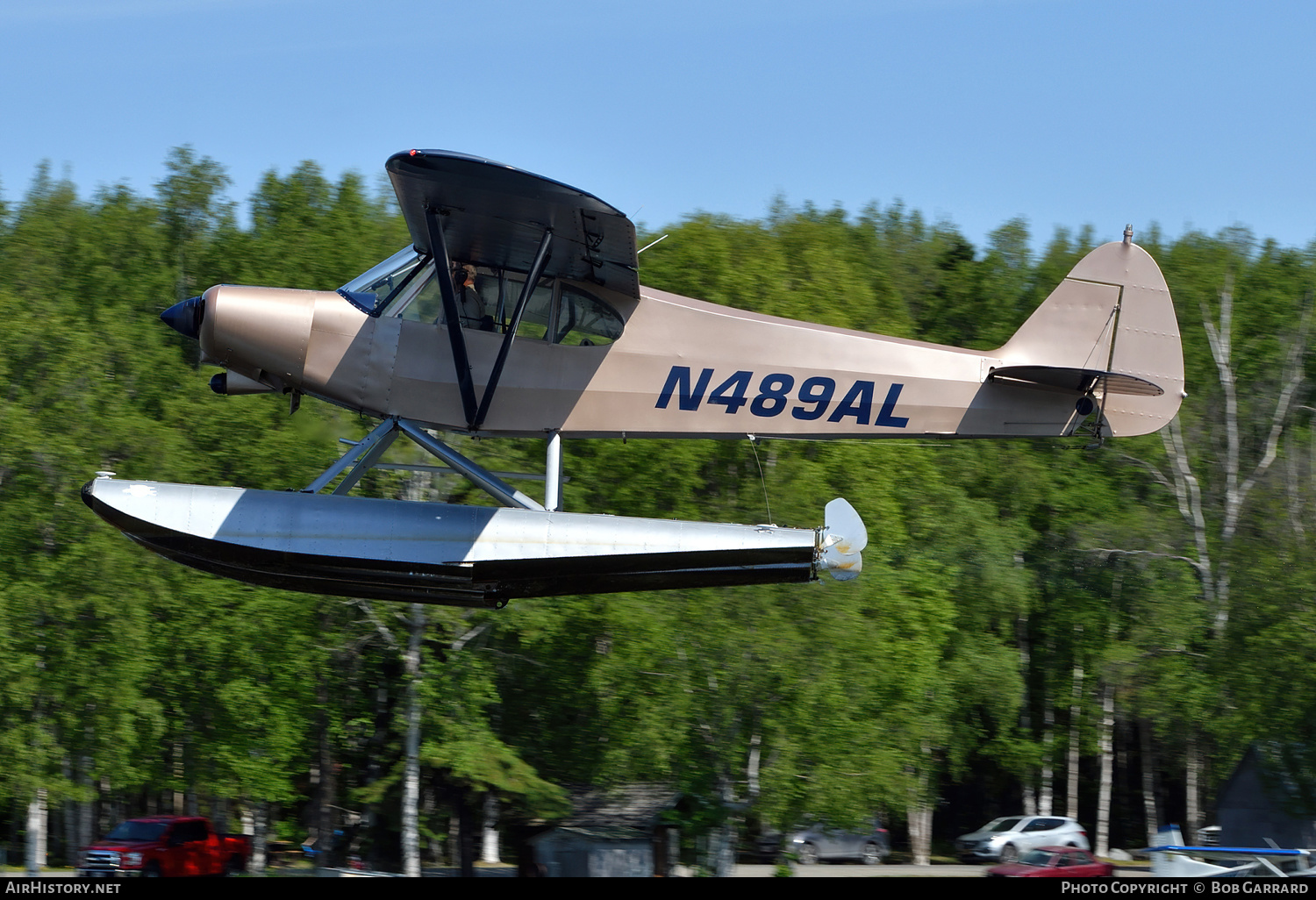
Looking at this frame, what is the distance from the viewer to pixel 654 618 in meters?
26.2

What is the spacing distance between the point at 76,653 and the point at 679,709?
11.4 m

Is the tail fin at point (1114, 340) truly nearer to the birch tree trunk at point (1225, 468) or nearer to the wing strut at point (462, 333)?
the wing strut at point (462, 333)

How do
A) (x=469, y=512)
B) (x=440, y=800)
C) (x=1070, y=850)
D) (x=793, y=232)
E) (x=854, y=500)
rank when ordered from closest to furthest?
(x=469, y=512)
(x=1070, y=850)
(x=854, y=500)
(x=440, y=800)
(x=793, y=232)

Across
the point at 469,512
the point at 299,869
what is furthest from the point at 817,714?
the point at 469,512

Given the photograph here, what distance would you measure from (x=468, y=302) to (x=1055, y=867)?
1878 centimetres

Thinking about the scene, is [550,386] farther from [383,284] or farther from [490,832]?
[490,832]

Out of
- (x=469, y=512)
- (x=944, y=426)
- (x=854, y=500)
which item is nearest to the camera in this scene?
(x=469, y=512)

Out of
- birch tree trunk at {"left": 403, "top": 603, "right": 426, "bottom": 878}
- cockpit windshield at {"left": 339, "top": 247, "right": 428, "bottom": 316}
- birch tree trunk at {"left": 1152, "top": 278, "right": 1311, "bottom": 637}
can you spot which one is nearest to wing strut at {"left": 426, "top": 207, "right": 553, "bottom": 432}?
cockpit windshield at {"left": 339, "top": 247, "right": 428, "bottom": 316}

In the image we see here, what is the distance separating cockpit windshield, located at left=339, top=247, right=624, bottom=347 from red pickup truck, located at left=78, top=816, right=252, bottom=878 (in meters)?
13.9

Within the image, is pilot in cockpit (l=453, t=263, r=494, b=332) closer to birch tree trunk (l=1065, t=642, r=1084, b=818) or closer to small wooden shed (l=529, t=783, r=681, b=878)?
small wooden shed (l=529, t=783, r=681, b=878)

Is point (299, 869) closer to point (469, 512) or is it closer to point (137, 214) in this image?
point (469, 512)

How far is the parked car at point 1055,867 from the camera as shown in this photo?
24663mm

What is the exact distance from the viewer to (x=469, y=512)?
38.4ft

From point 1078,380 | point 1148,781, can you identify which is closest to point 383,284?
point 1078,380
